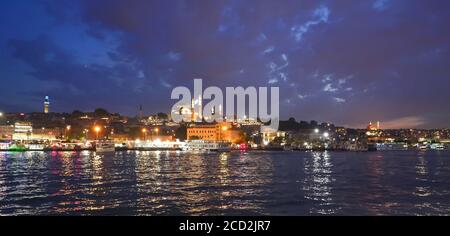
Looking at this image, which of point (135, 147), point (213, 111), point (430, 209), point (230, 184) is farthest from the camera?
point (213, 111)

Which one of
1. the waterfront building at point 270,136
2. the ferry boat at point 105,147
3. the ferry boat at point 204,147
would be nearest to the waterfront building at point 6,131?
the ferry boat at point 105,147

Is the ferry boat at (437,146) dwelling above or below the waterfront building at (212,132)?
below

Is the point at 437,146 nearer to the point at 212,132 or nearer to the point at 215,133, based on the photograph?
the point at 215,133

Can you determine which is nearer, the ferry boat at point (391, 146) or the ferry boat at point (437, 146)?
the ferry boat at point (391, 146)

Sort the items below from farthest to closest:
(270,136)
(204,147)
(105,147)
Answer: (270,136) → (204,147) → (105,147)

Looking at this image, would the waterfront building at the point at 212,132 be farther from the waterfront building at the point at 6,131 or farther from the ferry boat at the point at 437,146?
the ferry boat at the point at 437,146

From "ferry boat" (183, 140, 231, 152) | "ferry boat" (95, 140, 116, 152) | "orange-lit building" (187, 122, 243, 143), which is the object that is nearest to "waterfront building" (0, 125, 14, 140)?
"ferry boat" (95, 140, 116, 152)

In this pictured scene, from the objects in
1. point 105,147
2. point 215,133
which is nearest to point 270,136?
point 215,133

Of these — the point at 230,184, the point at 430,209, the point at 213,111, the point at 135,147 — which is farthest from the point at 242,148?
the point at 430,209

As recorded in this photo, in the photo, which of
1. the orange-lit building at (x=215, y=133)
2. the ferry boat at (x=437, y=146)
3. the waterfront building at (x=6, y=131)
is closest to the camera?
the waterfront building at (x=6, y=131)

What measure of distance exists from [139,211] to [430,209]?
10.6m
